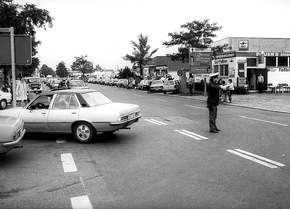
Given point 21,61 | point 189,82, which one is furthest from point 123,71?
point 21,61

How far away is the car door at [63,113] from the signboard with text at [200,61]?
22.5 metres

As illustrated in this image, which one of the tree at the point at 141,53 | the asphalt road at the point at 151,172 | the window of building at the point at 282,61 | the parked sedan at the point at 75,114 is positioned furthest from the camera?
the tree at the point at 141,53

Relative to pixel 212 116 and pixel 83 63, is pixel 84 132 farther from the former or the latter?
pixel 83 63

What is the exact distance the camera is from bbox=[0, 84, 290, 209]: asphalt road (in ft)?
15.2

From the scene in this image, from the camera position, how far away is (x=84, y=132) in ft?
28.4

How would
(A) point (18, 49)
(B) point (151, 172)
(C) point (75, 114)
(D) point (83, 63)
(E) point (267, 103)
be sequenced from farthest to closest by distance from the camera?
(D) point (83, 63) < (E) point (267, 103) < (A) point (18, 49) < (C) point (75, 114) < (B) point (151, 172)

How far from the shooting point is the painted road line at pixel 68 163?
626cm

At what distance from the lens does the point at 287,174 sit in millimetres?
5766

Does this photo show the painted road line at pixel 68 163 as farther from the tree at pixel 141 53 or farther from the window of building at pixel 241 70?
the tree at pixel 141 53

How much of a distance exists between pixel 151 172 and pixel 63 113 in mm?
3732

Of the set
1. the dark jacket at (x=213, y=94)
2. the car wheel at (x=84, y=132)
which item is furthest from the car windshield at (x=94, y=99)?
the dark jacket at (x=213, y=94)

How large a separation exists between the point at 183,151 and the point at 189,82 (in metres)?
25.5

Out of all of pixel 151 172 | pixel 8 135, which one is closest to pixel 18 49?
pixel 8 135

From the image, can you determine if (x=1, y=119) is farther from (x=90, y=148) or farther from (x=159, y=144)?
(x=159, y=144)
